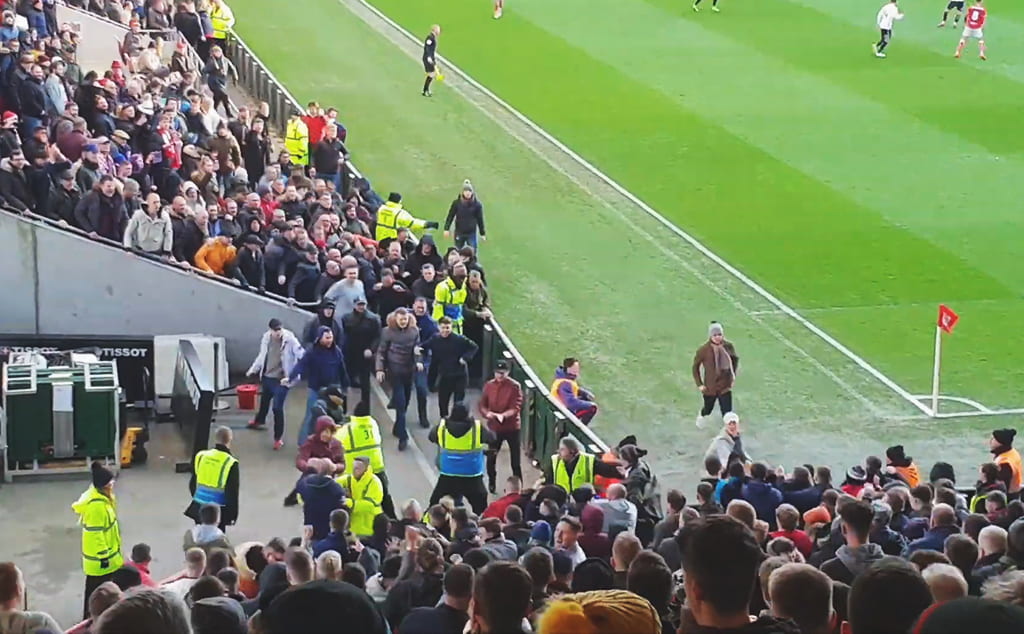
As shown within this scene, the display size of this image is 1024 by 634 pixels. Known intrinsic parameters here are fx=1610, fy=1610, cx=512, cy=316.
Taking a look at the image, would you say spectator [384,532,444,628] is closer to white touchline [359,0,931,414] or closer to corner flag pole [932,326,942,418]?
corner flag pole [932,326,942,418]

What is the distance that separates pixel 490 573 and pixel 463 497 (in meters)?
10.1

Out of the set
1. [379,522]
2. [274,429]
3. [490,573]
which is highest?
[490,573]

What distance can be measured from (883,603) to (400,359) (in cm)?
1297

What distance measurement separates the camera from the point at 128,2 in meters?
31.0

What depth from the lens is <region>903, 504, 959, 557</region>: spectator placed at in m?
10.3

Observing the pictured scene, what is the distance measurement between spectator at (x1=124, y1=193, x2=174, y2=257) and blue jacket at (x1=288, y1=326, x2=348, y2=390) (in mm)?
2948

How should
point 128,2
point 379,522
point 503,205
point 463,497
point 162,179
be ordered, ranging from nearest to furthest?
point 379,522 → point 463,497 → point 162,179 → point 503,205 → point 128,2

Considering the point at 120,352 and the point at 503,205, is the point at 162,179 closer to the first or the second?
the point at 120,352

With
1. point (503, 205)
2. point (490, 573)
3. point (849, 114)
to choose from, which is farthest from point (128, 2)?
point (490, 573)

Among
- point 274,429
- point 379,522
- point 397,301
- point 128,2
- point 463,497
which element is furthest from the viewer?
point 128,2

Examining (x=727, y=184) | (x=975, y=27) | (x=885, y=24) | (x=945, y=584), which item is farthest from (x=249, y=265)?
Result: (x=975, y=27)

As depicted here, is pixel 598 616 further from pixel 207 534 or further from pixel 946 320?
pixel 946 320

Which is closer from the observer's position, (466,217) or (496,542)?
(496,542)

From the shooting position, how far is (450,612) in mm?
7605
